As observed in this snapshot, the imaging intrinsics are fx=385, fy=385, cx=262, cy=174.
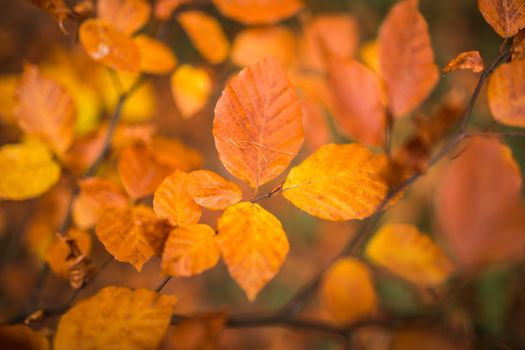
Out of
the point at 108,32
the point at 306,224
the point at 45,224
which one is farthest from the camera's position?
the point at 306,224

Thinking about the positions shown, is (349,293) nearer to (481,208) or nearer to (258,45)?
(481,208)

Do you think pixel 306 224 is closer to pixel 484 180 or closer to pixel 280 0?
pixel 484 180

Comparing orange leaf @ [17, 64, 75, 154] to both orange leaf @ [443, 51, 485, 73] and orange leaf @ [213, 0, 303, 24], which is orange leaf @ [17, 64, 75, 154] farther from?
orange leaf @ [443, 51, 485, 73]

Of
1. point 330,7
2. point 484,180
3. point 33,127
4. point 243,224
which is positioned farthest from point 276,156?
point 330,7

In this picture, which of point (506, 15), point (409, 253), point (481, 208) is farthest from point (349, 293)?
point (506, 15)

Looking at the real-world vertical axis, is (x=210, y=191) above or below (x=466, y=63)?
below
